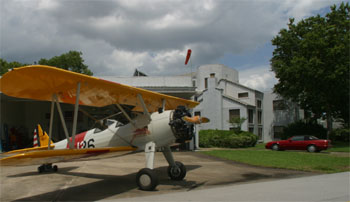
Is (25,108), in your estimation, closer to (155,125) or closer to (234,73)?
(155,125)

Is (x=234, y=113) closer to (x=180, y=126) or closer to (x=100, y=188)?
(x=180, y=126)

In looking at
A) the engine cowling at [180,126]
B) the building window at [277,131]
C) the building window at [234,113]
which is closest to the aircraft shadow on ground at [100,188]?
the engine cowling at [180,126]

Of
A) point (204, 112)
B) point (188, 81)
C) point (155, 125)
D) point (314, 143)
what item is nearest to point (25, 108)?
point (188, 81)

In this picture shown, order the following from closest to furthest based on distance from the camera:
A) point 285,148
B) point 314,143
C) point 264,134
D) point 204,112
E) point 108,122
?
1. point 108,122
2. point 314,143
3. point 285,148
4. point 204,112
5. point 264,134

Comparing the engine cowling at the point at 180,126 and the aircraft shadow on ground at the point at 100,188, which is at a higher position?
the engine cowling at the point at 180,126

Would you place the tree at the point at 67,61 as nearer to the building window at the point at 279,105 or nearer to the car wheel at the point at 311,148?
the building window at the point at 279,105

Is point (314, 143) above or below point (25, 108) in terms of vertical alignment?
below

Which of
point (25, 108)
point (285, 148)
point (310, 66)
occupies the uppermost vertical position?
point (310, 66)

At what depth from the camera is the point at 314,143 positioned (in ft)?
63.7

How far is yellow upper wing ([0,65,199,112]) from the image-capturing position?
5.55m

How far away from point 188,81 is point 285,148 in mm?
9012

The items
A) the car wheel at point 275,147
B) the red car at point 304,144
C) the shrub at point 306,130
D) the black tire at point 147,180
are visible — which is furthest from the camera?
the shrub at point 306,130

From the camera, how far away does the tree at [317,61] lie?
2475 cm

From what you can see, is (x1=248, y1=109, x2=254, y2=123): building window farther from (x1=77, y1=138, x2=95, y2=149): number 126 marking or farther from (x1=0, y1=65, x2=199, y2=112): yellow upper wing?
(x1=77, y1=138, x2=95, y2=149): number 126 marking
